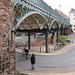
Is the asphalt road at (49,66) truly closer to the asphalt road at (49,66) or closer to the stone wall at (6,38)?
the asphalt road at (49,66)

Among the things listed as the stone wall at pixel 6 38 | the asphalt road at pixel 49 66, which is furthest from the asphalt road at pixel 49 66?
the stone wall at pixel 6 38

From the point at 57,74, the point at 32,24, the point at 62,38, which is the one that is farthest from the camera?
the point at 62,38

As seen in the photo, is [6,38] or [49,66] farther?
[49,66]

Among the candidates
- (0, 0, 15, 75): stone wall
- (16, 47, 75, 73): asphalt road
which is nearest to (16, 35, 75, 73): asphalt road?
(16, 47, 75, 73): asphalt road

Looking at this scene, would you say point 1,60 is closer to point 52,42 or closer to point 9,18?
point 9,18

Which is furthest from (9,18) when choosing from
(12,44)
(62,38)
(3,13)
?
(62,38)

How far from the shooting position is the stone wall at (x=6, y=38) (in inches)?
235

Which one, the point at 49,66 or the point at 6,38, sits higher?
the point at 6,38

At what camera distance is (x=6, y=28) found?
20.2ft

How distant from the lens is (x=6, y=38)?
6.20m

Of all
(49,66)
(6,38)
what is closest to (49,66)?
(49,66)

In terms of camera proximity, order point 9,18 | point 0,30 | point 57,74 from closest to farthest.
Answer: point 0,30 < point 9,18 < point 57,74

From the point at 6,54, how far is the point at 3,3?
237 centimetres

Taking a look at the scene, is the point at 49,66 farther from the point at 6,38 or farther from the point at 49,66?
the point at 6,38
